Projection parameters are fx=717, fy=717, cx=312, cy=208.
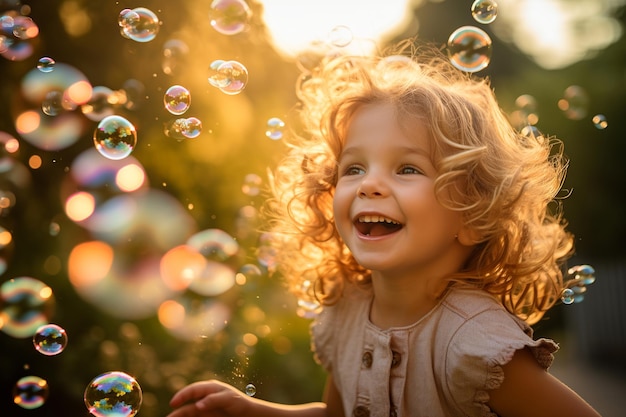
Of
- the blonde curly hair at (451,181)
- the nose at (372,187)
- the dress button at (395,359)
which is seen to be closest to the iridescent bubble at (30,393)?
the blonde curly hair at (451,181)

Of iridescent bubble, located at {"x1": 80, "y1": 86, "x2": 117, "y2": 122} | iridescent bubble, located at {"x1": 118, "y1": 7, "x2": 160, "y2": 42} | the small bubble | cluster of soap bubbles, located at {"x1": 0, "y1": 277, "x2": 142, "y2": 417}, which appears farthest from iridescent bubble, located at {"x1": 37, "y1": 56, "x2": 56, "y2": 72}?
the small bubble

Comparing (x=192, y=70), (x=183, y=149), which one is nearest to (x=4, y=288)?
(x=183, y=149)

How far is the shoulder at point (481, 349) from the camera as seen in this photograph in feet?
5.68

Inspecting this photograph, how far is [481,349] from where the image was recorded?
175cm

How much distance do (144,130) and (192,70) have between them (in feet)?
1.25

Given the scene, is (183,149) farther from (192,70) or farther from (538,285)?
(538,285)

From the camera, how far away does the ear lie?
200 centimetres

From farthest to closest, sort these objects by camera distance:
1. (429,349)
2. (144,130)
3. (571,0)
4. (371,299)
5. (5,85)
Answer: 1. (571,0)
2. (144,130)
3. (5,85)
4. (371,299)
5. (429,349)

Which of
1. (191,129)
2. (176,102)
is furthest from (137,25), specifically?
(191,129)

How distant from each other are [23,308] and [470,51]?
6.08 feet

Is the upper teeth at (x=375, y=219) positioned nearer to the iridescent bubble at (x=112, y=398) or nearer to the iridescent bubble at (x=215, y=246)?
the iridescent bubble at (x=112, y=398)

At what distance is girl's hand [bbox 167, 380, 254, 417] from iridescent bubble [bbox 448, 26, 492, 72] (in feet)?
4.56

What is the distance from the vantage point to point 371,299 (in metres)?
2.21

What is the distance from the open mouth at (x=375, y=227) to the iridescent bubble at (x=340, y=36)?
957mm
